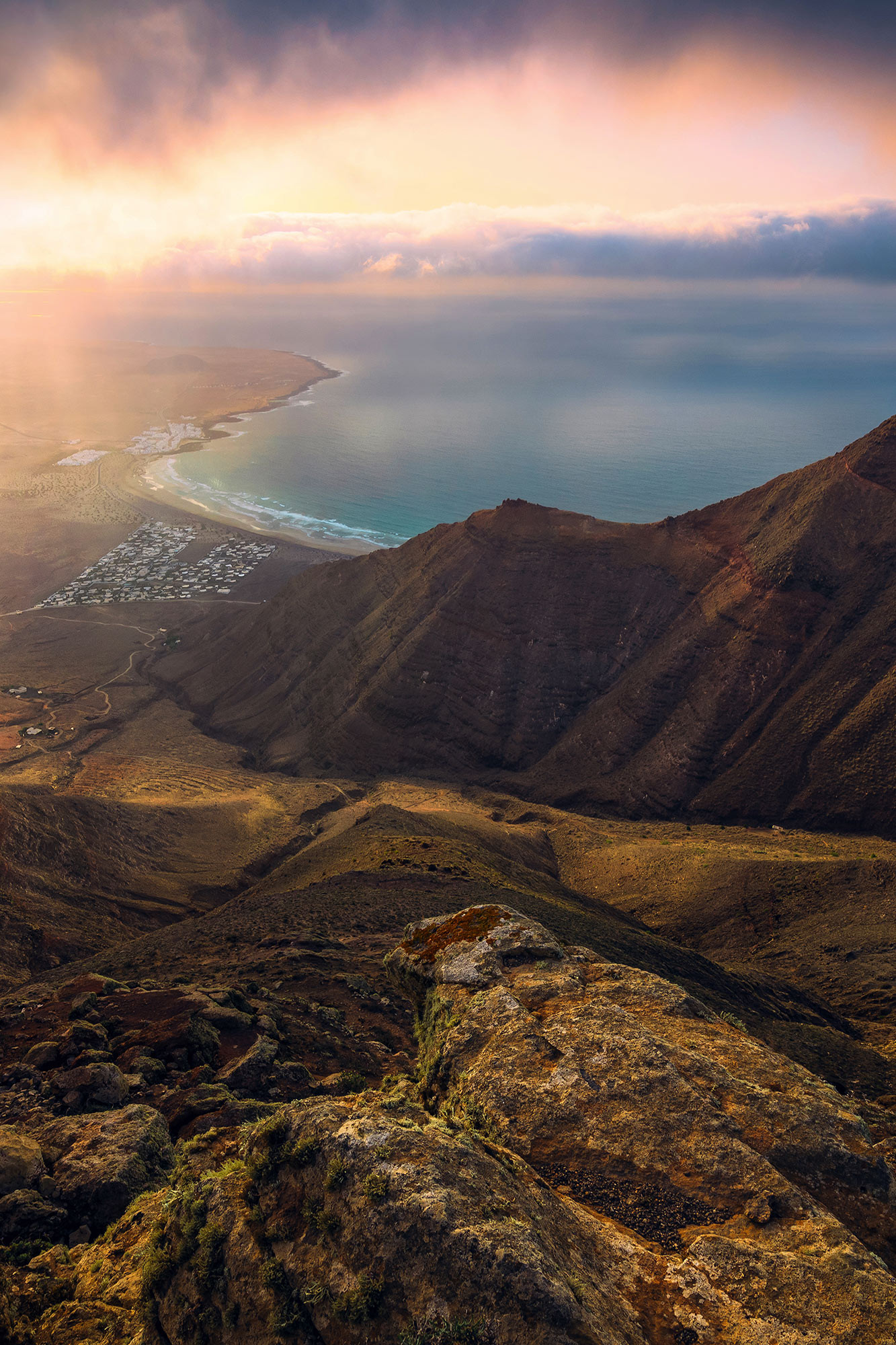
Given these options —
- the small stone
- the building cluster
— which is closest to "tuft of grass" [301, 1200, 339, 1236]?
the small stone

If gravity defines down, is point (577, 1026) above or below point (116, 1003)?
above

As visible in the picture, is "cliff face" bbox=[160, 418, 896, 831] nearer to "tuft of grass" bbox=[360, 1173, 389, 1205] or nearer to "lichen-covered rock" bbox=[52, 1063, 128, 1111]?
"lichen-covered rock" bbox=[52, 1063, 128, 1111]

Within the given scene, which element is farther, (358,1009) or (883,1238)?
(358,1009)

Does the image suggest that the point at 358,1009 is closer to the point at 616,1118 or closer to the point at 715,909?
the point at 616,1118

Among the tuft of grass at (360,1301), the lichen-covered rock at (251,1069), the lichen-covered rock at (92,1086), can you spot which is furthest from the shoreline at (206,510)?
the tuft of grass at (360,1301)

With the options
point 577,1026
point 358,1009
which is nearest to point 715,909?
point 358,1009

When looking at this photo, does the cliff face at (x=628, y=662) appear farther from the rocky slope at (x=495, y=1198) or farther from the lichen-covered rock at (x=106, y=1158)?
the lichen-covered rock at (x=106, y=1158)
